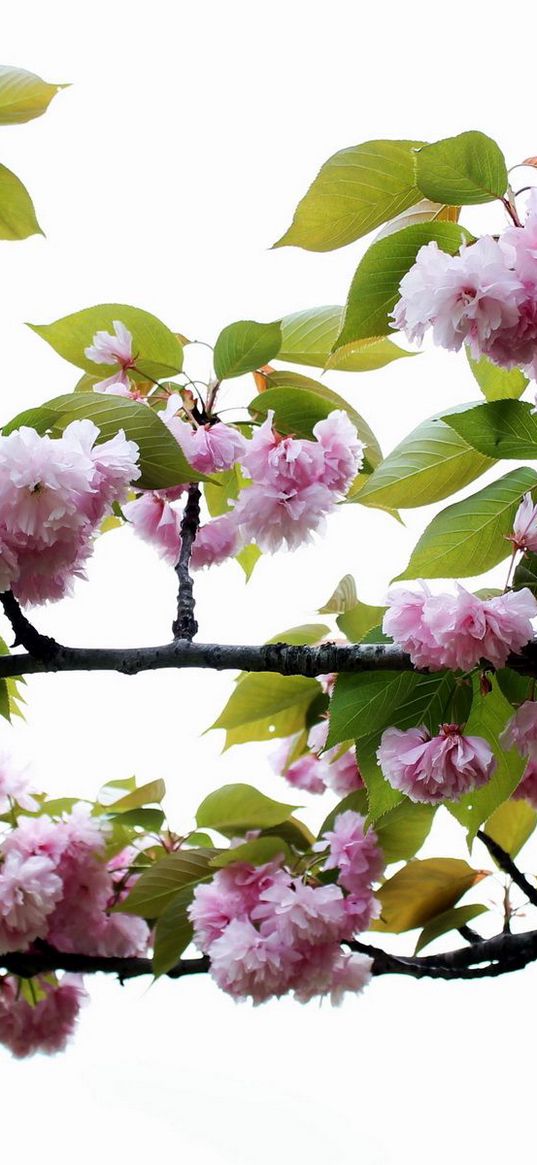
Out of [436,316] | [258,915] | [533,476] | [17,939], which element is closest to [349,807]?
[258,915]

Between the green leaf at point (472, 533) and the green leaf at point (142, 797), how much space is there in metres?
0.43

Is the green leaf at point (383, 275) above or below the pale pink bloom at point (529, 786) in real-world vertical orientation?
above

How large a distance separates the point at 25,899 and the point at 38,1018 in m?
0.24

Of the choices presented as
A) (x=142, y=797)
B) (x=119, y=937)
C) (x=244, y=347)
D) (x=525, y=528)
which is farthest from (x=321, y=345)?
(x=119, y=937)

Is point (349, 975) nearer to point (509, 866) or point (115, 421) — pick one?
point (509, 866)

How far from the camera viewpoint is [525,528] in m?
0.64

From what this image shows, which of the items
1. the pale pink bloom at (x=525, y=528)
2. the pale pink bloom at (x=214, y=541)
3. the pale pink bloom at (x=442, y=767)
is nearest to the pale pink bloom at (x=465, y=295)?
the pale pink bloom at (x=525, y=528)

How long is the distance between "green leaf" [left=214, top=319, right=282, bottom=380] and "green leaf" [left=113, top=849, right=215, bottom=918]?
0.41 m

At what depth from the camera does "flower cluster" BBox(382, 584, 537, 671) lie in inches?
22.5

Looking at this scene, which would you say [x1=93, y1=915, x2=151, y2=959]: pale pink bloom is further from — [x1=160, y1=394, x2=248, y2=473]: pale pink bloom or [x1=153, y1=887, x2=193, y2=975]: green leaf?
[x1=160, y1=394, x2=248, y2=473]: pale pink bloom

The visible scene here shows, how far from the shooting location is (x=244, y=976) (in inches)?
34.9

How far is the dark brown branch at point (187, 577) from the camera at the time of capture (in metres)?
0.71

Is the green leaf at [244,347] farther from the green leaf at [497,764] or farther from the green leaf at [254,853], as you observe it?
the green leaf at [254,853]

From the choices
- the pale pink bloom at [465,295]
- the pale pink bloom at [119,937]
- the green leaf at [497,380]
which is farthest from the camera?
the pale pink bloom at [119,937]
